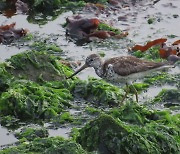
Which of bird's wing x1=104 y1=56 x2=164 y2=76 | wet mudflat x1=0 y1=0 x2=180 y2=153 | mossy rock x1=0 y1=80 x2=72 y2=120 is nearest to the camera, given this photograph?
wet mudflat x1=0 y1=0 x2=180 y2=153

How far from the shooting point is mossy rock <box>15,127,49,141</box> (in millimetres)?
7518

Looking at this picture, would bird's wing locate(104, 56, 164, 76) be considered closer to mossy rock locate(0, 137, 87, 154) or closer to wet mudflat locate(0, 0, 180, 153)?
wet mudflat locate(0, 0, 180, 153)

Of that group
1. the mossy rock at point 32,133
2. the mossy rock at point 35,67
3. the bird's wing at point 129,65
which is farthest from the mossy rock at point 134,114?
the mossy rock at point 35,67

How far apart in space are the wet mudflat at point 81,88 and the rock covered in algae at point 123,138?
1 cm

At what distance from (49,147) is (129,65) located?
2053 mm

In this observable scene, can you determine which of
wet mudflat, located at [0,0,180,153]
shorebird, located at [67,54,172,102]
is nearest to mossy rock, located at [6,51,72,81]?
wet mudflat, located at [0,0,180,153]

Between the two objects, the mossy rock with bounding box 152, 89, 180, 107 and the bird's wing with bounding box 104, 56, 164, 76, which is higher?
the bird's wing with bounding box 104, 56, 164, 76

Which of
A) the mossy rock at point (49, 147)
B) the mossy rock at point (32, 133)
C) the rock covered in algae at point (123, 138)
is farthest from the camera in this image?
the mossy rock at point (32, 133)

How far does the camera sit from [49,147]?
6.67 meters

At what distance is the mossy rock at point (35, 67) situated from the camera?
8.84 m

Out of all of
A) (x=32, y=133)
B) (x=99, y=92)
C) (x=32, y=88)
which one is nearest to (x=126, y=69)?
(x=99, y=92)

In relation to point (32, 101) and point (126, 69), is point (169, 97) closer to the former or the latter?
point (126, 69)

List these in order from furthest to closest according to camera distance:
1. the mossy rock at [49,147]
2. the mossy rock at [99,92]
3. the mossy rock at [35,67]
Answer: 1. the mossy rock at [35,67]
2. the mossy rock at [99,92]
3. the mossy rock at [49,147]

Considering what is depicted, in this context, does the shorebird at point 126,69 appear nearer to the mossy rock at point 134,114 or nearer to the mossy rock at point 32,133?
the mossy rock at point 134,114
